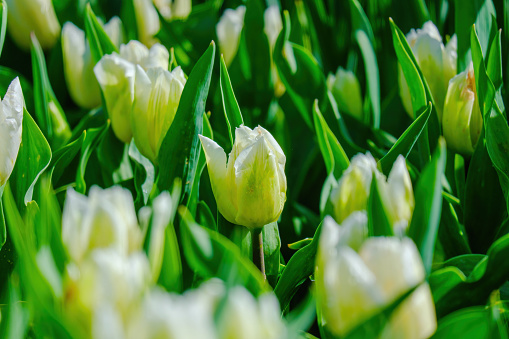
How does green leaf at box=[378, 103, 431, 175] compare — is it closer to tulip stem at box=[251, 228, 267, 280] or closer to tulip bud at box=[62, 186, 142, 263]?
tulip stem at box=[251, 228, 267, 280]

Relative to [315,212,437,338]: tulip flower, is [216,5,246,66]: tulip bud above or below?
below

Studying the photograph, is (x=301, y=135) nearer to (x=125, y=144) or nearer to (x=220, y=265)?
(x=125, y=144)

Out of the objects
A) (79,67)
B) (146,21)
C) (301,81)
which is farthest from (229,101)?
(146,21)

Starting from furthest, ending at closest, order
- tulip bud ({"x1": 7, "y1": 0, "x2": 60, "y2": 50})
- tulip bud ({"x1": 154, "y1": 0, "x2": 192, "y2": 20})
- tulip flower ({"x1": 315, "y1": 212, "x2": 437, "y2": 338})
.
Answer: tulip bud ({"x1": 154, "y1": 0, "x2": 192, "y2": 20}) → tulip bud ({"x1": 7, "y1": 0, "x2": 60, "y2": 50}) → tulip flower ({"x1": 315, "y1": 212, "x2": 437, "y2": 338})

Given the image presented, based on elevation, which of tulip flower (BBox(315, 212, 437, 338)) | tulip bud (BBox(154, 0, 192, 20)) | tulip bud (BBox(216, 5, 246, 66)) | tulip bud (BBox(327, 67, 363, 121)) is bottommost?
tulip bud (BBox(327, 67, 363, 121))

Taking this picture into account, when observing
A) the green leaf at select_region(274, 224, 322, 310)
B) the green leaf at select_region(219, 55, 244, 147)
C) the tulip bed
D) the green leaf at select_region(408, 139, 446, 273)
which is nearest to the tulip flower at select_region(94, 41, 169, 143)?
the tulip bed

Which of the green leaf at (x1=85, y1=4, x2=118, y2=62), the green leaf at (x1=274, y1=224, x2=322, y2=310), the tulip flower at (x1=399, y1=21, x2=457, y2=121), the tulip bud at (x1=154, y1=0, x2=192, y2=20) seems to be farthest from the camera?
the tulip bud at (x1=154, y1=0, x2=192, y2=20)
